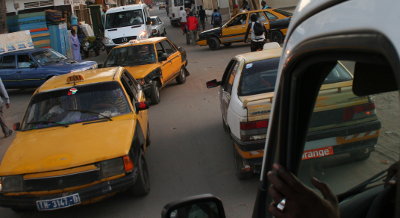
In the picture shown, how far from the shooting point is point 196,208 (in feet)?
6.06

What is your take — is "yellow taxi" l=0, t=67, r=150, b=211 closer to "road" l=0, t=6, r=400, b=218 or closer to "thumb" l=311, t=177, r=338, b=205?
"road" l=0, t=6, r=400, b=218

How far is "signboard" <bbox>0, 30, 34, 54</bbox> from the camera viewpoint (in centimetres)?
1792

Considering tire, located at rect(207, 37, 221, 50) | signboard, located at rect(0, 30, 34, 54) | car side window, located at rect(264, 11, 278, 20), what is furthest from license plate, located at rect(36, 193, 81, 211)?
tire, located at rect(207, 37, 221, 50)

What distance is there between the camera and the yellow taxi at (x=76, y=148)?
4.88 metres

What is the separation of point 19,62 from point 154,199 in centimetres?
1131

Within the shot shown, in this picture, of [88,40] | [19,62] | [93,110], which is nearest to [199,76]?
[19,62]

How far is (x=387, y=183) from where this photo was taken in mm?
1435

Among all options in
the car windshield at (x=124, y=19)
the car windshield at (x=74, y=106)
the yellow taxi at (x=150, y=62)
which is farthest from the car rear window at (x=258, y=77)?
the car windshield at (x=124, y=19)

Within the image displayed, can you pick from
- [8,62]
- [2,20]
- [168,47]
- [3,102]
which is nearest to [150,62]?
[168,47]

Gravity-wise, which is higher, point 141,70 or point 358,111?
point 358,111

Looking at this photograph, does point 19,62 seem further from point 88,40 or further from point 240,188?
point 240,188

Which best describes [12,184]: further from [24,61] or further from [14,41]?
[14,41]

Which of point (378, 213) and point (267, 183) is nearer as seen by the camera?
point (378, 213)

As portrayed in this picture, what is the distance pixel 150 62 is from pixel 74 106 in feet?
18.6
